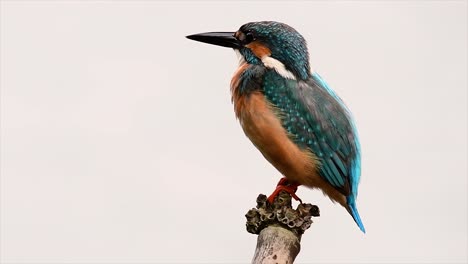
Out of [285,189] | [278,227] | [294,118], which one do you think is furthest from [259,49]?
[278,227]

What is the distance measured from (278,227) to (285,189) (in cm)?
81

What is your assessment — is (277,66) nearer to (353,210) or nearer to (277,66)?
(277,66)

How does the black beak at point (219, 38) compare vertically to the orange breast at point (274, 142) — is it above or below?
above

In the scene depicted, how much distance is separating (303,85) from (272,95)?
26 cm

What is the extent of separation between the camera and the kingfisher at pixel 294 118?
739 centimetres

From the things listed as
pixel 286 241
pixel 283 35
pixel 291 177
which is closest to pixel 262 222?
pixel 286 241

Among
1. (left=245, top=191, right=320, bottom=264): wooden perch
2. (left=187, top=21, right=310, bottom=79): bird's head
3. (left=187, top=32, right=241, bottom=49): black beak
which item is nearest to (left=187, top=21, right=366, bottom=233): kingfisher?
(left=187, top=21, right=310, bottom=79): bird's head

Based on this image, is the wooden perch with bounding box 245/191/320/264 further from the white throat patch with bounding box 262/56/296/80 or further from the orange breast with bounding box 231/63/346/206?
the white throat patch with bounding box 262/56/296/80

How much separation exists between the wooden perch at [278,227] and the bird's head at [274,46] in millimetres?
1517

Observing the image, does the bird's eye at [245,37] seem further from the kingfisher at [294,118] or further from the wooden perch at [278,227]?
the wooden perch at [278,227]

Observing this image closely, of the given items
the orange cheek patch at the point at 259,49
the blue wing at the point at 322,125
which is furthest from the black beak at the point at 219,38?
→ the blue wing at the point at 322,125

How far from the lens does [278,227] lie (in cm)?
607

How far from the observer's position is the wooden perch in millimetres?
5793

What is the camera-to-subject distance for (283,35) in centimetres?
761
